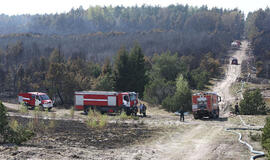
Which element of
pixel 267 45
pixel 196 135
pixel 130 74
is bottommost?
pixel 196 135

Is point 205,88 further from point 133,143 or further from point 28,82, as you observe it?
point 133,143

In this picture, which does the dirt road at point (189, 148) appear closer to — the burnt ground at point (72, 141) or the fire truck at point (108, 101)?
the burnt ground at point (72, 141)

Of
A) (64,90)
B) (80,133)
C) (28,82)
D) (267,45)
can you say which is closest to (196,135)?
(80,133)

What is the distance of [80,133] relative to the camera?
20312 millimetres

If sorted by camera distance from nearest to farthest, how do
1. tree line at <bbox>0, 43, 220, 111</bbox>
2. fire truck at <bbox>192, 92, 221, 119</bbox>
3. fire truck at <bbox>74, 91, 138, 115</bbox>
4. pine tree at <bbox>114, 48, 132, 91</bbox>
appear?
fire truck at <bbox>192, 92, 221, 119</bbox>
fire truck at <bbox>74, 91, 138, 115</bbox>
tree line at <bbox>0, 43, 220, 111</bbox>
pine tree at <bbox>114, 48, 132, 91</bbox>

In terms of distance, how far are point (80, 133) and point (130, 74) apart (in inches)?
1454

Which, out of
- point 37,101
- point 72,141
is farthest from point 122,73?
point 72,141

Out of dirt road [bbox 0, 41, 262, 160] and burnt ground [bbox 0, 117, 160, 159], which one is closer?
burnt ground [bbox 0, 117, 160, 159]

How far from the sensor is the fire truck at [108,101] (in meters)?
36.4

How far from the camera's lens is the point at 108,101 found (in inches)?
1452

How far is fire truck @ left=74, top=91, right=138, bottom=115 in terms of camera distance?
1433 inches

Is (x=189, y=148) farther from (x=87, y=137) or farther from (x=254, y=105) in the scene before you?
(x=254, y=105)

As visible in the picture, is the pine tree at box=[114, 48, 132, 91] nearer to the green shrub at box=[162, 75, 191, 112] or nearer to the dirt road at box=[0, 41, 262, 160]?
the green shrub at box=[162, 75, 191, 112]

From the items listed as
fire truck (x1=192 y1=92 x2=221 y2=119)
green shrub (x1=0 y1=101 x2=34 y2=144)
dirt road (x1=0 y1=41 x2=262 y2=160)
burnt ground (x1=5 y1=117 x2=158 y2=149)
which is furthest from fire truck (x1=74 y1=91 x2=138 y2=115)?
green shrub (x1=0 y1=101 x2=34 y2=144)
